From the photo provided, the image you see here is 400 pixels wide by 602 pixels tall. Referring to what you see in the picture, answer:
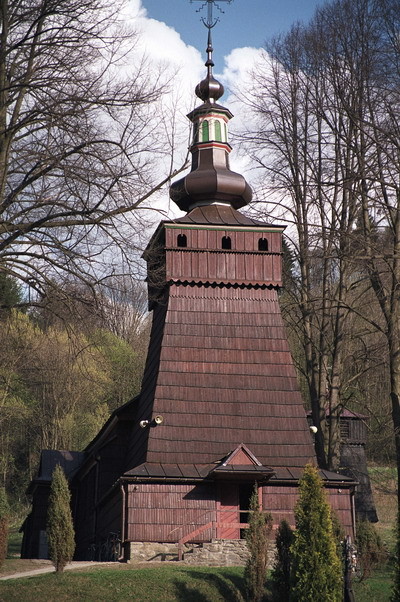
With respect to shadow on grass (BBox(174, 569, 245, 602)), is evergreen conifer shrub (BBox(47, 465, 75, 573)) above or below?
above

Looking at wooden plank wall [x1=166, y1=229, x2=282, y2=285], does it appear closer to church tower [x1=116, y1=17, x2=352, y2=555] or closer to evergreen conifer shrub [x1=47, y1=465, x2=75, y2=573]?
church tower [x1=116, y1=17, x2=352, y2=555]

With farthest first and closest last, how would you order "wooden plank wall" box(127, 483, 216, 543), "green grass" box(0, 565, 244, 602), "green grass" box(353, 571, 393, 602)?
1. "wooden plank wall" box(127, 483, 216, 543)
2. "green grass" box(353, 571, 393, 602)
3. "green grass" box(0, 565, 244, 602)

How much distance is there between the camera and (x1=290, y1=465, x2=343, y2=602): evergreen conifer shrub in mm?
17219

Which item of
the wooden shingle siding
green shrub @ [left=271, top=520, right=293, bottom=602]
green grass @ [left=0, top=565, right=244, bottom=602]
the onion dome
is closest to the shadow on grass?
green grass @ [left=0, top=565, right=244, bottom=602]

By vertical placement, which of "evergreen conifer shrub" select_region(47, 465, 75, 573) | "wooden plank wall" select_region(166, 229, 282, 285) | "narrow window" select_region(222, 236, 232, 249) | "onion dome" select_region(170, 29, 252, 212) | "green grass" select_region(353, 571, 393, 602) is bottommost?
"green grass" select_region(353, 571, 393, 602)

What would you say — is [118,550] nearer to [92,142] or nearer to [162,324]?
[162,324]

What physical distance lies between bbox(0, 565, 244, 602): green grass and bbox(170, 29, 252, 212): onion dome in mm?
13071

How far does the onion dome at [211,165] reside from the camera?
30.4m

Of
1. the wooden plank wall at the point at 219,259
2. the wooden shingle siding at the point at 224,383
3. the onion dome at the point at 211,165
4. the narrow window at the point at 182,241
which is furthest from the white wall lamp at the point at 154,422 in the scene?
the onion dome at the point at 211,165

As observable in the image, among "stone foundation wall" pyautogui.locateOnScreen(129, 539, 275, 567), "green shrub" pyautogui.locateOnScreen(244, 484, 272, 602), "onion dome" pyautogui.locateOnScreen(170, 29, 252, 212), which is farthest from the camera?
"onion dome" pyautogui.locateOnScreen(170, 29, 252, 212)

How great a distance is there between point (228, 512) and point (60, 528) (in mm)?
6057

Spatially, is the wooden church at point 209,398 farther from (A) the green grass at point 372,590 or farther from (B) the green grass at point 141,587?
(A) the green grass at point 372,590

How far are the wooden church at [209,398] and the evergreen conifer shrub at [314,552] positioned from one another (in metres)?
6.06

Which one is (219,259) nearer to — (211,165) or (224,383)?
(211,165)
